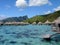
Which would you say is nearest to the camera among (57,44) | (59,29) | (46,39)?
(57,44)

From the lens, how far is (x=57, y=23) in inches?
1427

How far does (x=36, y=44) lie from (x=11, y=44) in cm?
399

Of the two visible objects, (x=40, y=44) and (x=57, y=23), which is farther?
(x=57, y=23)

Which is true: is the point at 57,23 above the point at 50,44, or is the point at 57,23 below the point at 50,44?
above

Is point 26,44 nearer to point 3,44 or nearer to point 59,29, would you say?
point 3,44

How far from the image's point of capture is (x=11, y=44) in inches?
1065

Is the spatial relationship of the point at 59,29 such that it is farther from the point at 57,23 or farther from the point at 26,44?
the point at 26,44

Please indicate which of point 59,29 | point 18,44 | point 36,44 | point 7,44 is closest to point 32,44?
point 36,44

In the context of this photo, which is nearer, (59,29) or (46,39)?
(46,39)

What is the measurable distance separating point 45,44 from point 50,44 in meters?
0.75

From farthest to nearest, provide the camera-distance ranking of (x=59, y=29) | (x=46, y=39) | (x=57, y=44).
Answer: (x=59, y=29) → (x=46, y=39) → (x=57, y=44)

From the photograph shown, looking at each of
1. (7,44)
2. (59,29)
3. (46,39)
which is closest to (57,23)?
(59,29)

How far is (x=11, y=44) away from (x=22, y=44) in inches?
71.5

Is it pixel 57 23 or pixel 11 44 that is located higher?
pixel 57 23
